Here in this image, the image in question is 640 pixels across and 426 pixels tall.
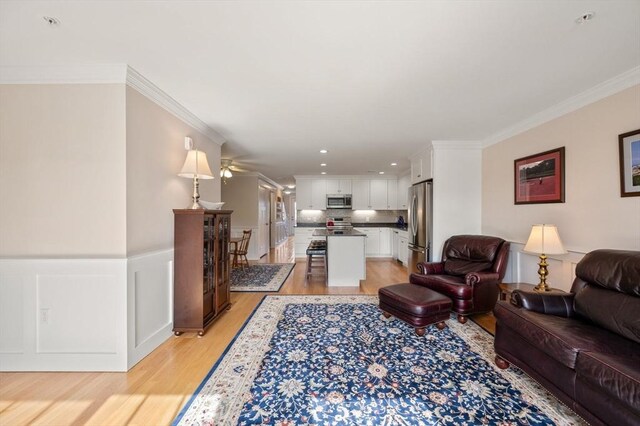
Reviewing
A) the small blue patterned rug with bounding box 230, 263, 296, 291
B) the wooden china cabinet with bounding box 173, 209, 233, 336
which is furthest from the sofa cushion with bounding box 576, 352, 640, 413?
the small blue patterned rug with bounding box 230, 263, 296, 291

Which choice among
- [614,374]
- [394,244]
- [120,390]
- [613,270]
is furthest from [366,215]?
[120,390]

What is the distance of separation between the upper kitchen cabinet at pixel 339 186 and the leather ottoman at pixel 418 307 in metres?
4.84

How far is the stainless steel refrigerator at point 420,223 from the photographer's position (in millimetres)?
4289

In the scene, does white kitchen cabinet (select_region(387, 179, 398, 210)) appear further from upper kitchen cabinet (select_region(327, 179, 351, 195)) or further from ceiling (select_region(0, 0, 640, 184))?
ceiling (select_region(0, 0, 640, 184))

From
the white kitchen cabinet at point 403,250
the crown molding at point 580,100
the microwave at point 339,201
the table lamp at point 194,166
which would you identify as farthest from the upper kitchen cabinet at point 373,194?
the table lamp at point 194,166

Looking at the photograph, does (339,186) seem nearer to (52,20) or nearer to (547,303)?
(547,303)

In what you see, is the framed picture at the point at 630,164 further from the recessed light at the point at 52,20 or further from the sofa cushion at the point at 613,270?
the recessed light at the point at 52,20

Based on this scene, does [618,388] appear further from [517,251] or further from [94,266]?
[94,266]

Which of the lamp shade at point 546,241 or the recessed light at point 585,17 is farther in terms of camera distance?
the lamp shade at point 546,241

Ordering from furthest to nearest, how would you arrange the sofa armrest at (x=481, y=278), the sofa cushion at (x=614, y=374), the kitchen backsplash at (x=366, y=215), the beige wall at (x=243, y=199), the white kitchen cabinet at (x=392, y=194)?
1. the kitchen backsplash at (x=366, y=215)
2. the white kitchen cabinet at (x=392, y=194)
3. the beige wall at (x=243, y=199)
4. the sofa armrest at (x=481, y=278)
5. the sofa cushion at (x=614, y=374)

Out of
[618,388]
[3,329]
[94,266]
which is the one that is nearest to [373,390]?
[618,388]

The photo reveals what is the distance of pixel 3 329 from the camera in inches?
82.7

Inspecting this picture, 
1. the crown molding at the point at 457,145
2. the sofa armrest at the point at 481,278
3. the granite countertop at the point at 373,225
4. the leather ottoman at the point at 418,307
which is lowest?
the leather ottoman at the point at 418,307

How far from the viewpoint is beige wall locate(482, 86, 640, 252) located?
2.22m
